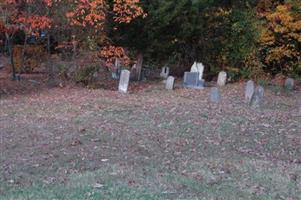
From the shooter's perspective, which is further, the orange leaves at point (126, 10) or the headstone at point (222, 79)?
the headstone at point (222, 79)

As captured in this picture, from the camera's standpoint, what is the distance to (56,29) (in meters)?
15.9

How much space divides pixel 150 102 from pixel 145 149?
5192mm

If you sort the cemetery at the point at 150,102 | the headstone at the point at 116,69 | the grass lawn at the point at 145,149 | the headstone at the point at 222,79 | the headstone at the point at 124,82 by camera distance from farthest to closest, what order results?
the headstone at the point at 222,79
the headstone at the point at 116,69
the headstone at the point at 124,82
the cemetery at the point at 150,102
the grass lawn at the point at 145,149

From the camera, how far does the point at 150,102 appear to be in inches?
530

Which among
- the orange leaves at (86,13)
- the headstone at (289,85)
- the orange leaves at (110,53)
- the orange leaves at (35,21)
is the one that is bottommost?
the headstone at (289,85)

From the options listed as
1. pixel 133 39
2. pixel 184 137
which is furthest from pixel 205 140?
pixel 133 39

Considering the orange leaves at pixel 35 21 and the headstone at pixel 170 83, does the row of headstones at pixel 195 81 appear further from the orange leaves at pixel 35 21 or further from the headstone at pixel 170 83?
the orange leaves at pixel 35 21

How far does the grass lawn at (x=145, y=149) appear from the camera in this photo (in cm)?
633

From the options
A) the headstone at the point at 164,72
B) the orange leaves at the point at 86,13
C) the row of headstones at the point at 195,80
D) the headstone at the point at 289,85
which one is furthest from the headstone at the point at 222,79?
the orange leaves at the point at 86,13

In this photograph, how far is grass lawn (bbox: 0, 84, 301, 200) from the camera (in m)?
6.33

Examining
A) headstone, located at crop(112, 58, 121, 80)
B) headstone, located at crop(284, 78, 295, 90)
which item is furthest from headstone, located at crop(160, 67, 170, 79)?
headstone, located at crop(284, 78, 295, 90)

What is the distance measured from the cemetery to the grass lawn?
0.02m

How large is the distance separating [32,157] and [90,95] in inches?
263

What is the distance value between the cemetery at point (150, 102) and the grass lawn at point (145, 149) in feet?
0.08
